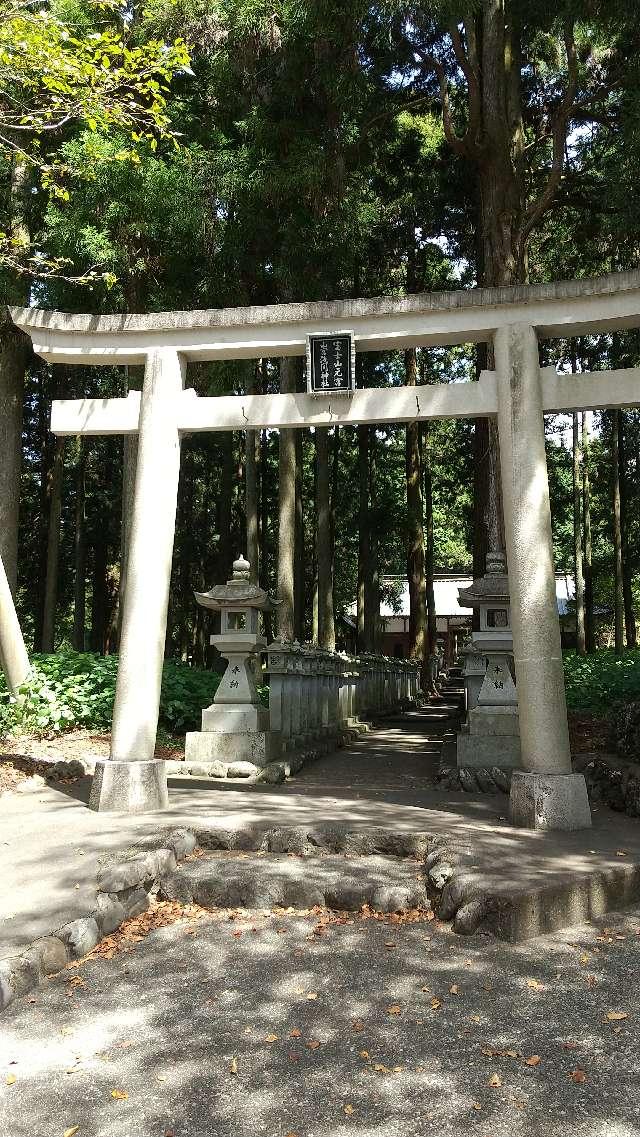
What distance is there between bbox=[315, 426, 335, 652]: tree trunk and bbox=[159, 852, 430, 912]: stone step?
36.1 ft

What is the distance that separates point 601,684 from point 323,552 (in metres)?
6.17

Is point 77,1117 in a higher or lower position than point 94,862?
lower

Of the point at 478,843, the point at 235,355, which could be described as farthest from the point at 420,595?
the point at 478,843

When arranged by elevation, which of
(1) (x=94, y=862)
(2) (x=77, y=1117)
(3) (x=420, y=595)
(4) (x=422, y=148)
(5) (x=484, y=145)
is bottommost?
(2) (x=77, y=1117)

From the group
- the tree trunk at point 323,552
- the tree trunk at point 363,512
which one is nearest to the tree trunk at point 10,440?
the tree trunk at point 323,552

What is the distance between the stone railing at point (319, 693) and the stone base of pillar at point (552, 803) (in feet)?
15.0

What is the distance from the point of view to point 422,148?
17.5m

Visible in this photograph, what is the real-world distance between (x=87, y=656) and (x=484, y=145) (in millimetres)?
9541

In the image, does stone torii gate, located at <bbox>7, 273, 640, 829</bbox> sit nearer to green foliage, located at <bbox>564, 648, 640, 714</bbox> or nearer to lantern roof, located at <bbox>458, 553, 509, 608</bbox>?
lantern roof, located at <bbox>458, 553, 509, 608</bbox>

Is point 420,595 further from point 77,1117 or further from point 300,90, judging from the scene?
point 77,1117

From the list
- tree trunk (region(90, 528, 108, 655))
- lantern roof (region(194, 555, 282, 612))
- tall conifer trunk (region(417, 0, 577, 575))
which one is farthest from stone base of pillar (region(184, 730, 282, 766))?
tree trunk (region(90, 528, 108, 655))

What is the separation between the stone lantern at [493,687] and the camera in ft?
30.6

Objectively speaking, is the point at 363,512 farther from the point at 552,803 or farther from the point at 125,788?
the point at 552,803

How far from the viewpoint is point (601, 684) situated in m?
13.5
